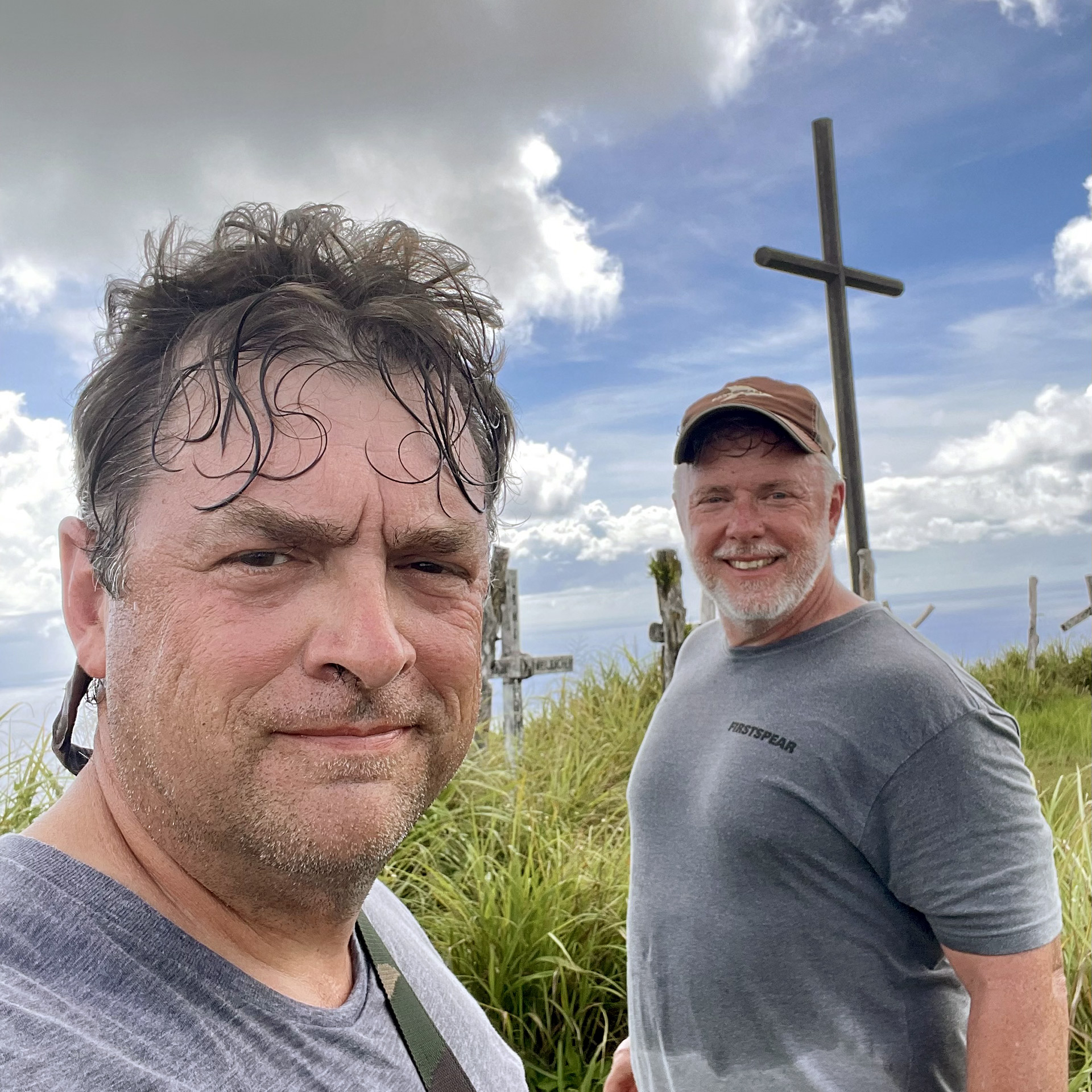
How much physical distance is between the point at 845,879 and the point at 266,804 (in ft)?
4.33

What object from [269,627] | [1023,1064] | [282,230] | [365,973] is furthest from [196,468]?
[1023,1064]

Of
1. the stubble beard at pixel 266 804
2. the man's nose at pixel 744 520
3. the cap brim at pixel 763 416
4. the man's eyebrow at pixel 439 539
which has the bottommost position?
the stubble beard at pixel 266 804

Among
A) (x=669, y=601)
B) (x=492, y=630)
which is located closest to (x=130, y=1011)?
(x=492, y=630)

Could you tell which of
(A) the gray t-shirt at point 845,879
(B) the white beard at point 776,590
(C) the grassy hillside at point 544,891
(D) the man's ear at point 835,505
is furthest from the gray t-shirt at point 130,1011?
(C) the grassy hillside at point 544,891

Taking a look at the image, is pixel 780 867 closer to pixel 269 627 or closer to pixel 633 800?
pixel 633 800

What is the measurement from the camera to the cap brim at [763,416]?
87.2 inches

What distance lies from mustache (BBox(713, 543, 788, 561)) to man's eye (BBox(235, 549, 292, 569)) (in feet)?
4.93

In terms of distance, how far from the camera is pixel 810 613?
7.19 ft

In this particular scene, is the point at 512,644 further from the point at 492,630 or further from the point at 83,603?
the point at 83,603

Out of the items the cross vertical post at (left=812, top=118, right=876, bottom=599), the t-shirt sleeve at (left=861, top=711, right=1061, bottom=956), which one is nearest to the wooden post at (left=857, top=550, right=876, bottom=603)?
the cross vertical post at (left=812, top=118, right=876, bottom=599)

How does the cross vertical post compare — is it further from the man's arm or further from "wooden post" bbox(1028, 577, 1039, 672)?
"wooden post" bbox(1028, 577, 1039, 672)

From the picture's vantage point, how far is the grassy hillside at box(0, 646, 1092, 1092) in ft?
11.4

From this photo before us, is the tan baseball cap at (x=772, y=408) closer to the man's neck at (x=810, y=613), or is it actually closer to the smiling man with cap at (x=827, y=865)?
the smiling man with cap at (x=827, y=865)

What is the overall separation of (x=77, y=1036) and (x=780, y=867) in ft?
4.70
